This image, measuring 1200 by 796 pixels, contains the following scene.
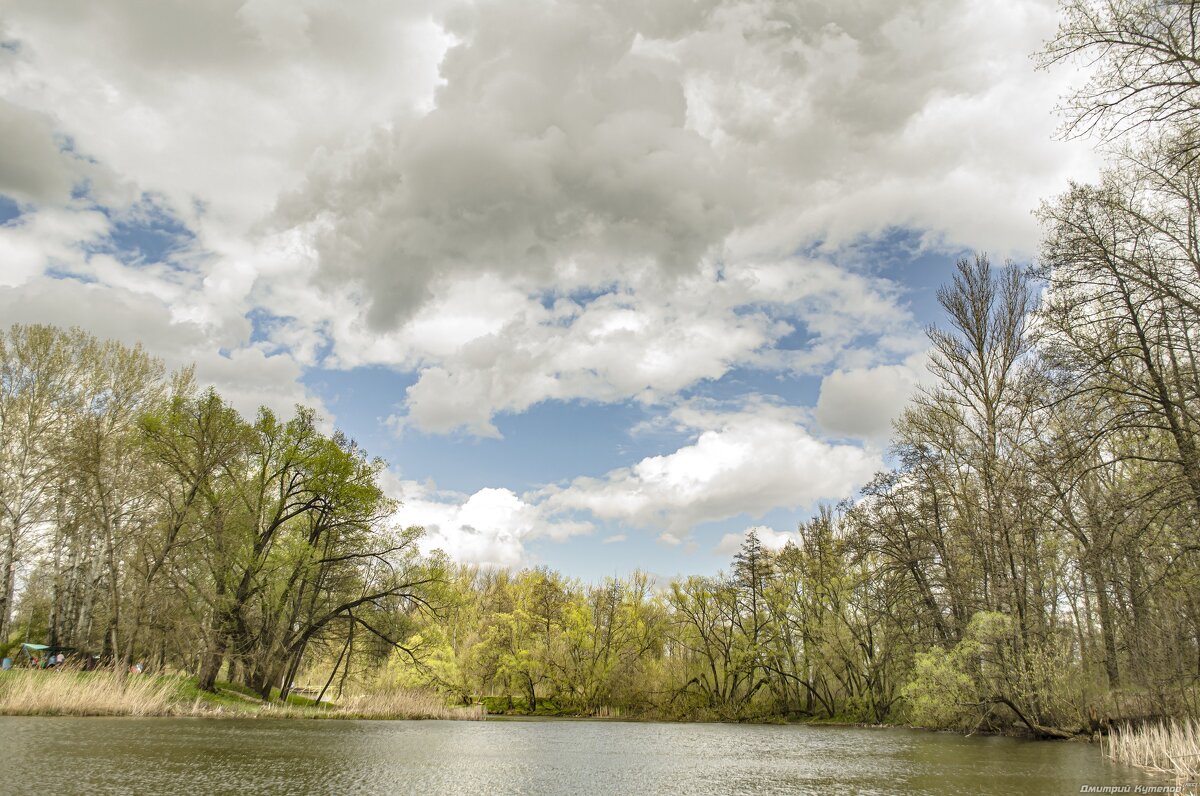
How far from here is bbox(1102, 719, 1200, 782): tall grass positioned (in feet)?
40.1

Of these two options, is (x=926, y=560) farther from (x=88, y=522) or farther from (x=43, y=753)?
(x=88, y=522)

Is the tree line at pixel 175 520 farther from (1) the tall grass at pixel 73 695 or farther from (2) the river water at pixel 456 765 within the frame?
(2) the river water at pixel 456 765

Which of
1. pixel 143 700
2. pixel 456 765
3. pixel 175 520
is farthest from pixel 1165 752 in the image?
pixel 175 520

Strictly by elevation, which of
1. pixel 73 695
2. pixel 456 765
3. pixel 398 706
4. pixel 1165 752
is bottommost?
pixel 398 706

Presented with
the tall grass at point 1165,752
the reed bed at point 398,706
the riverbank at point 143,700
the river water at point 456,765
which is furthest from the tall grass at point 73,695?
the tall grass at point 1165,752

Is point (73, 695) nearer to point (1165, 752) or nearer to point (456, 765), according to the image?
point (456, 765)

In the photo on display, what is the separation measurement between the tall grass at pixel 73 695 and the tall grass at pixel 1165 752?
2790 cm

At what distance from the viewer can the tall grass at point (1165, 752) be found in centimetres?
1223

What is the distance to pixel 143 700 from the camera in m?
22.5

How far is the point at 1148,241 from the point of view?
14.6 metres

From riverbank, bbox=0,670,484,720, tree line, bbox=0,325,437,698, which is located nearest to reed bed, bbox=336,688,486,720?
riverbank, bbox=0,670,484,720

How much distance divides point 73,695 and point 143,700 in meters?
2.63

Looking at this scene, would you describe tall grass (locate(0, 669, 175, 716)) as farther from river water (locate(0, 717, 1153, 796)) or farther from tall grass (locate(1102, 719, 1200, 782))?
tall grass (locate(1102, 719, 1200, 782))

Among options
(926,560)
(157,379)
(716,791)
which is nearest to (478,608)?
(157,379)
